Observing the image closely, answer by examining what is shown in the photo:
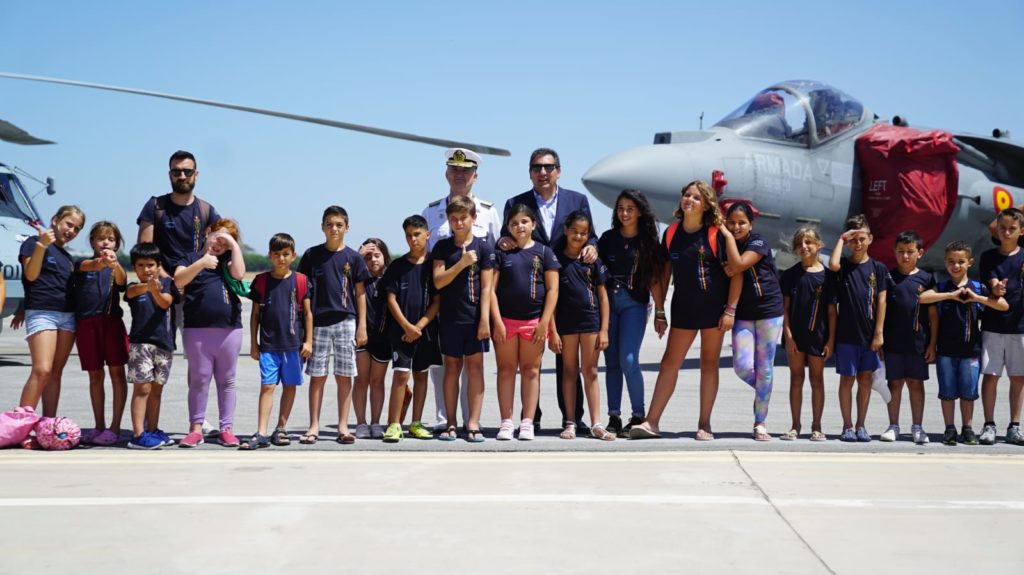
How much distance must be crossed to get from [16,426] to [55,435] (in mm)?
269

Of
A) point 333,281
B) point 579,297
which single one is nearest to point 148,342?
point 333,281

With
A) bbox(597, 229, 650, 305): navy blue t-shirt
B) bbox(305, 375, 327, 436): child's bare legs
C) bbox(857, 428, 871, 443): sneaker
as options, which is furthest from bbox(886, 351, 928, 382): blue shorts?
bbox(305, 375, 327, 436): child's bare legs

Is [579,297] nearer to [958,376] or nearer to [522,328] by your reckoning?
[522,328]

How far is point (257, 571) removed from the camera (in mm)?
3525

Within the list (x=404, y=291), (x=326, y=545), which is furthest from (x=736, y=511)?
(x=404, y=291)

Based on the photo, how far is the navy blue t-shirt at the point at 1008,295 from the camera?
666 centimetres

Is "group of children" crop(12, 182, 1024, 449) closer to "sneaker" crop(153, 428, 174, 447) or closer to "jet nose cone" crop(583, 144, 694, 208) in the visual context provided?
"sneaker" crop(153, 428, 174, 447)

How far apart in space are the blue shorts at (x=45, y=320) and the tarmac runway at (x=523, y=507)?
0.89m

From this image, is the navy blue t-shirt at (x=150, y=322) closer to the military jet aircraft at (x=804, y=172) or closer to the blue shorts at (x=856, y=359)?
the blue shorts at (x=856, y=359)

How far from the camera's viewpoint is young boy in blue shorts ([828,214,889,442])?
22.0ft

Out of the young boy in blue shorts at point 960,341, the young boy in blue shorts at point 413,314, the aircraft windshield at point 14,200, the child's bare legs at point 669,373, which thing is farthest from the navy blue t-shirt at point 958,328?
the aircraft windshield at point 14,200

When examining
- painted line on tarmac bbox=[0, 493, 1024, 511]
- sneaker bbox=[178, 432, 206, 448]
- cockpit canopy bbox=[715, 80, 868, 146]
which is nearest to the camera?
painted line on tarmac bbox=[0, 493, 1024, 511]

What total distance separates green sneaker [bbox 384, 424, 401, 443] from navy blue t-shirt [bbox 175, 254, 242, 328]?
4.18ft

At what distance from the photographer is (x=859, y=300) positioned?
22.2ft
